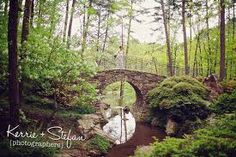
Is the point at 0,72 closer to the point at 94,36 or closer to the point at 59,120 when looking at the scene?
the point at 59,120

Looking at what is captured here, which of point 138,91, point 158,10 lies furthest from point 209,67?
point 138,91

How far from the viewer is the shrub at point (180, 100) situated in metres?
13.4

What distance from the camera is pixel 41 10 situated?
35.9ft

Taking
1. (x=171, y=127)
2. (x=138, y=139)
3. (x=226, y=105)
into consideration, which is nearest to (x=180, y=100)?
(x=171, y=127)

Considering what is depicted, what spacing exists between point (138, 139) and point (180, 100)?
101 inches

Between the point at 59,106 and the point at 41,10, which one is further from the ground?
the point at 41,10

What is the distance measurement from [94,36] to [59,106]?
12.2 meters

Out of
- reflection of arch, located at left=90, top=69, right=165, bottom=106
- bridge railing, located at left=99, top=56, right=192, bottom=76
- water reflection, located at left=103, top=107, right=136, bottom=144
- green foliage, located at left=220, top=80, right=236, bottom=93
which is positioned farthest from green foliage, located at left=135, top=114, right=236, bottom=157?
bridge railing, located at left=99, top=56, right=192, bottom=76

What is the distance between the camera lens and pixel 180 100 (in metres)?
13.9

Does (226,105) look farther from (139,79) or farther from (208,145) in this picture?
(139,79)

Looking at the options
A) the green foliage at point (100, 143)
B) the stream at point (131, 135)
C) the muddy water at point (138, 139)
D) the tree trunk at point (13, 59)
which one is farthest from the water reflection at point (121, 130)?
the tree trunk at point (13, 59)

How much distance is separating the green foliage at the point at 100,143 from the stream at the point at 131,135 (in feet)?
0.68

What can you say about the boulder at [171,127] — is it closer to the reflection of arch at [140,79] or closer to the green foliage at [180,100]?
the green foliage at [180,100]

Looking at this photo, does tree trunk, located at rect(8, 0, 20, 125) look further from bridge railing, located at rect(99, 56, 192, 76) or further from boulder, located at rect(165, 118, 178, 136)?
bridge railing, located at rect(99, 56, 192, 76)
